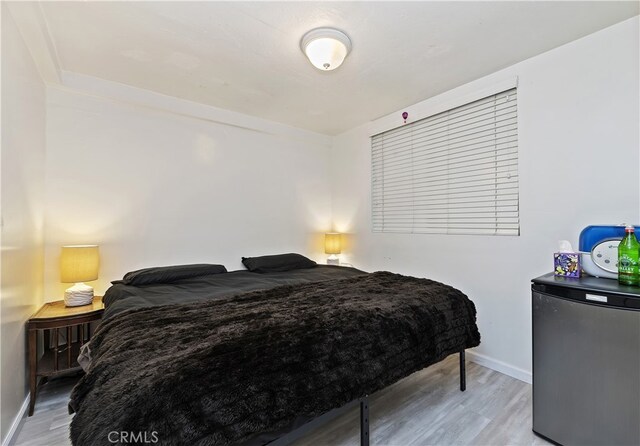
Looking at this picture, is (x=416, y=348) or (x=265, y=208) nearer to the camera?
(x=416, y=348)

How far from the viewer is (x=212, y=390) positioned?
1015mm

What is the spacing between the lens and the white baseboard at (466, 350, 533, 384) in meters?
2.32

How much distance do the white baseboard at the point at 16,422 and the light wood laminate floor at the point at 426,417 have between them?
46 mm

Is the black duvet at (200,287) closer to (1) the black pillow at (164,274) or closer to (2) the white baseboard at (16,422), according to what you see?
(1) the black pillow at (164,274)

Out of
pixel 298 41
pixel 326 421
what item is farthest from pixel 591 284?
pixel 298 41

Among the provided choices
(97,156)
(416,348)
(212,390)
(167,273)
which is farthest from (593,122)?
(97,156)

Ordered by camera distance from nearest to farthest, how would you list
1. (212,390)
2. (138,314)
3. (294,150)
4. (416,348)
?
(212,390) → (138,314) → (416,348) → (294,150)

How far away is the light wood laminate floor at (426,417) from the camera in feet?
5.46

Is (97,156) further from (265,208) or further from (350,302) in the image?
(350,302)

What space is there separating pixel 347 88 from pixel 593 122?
189cm

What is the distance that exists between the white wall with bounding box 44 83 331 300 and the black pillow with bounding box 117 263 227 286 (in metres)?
0.35

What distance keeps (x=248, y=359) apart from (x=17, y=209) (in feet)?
5.66

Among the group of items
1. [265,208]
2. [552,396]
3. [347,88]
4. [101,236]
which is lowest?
[552,396]

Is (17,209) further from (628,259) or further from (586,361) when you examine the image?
(628,259)
